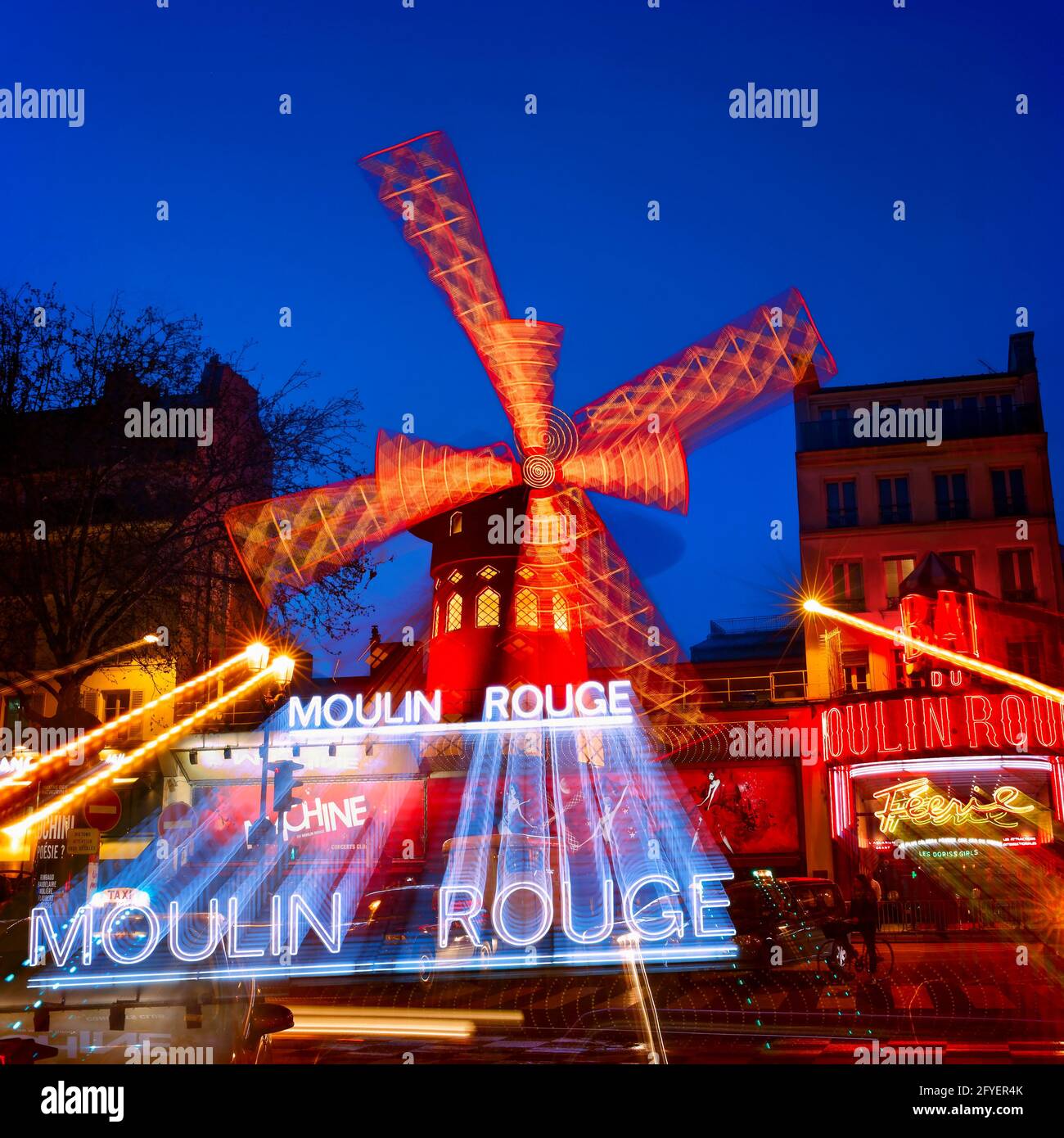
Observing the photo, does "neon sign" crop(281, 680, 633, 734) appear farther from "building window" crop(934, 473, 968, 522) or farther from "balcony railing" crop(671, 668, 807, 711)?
"building window" crop(934, 473, 968, 522)

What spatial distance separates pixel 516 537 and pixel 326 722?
18.2 ft

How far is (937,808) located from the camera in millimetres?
22109

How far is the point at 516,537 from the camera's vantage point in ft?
77.9

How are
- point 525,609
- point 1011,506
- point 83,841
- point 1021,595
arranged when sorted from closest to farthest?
1. point 83,841
2. point 525,609
3. point 1021,595
4. point 1011,506

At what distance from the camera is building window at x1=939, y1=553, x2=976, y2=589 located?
26.5 meters

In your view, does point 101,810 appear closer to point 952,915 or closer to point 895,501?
point 952,915

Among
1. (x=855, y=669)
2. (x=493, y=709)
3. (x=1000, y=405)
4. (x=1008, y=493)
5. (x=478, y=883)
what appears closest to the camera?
(x=478, y=883)

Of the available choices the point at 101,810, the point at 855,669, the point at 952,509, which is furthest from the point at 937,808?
the point at 101,810

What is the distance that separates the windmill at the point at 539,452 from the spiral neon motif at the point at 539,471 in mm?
21

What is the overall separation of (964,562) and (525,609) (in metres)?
10.1

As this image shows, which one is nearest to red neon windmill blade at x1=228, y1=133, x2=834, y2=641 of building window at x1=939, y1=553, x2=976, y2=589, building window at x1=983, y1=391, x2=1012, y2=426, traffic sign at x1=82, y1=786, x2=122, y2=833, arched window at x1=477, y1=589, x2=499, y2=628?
arched window at x1=477, y1=589, x2=499, y2=628

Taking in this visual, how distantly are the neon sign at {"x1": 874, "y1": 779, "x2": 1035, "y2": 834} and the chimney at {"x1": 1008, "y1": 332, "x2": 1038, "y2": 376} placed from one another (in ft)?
35.3
